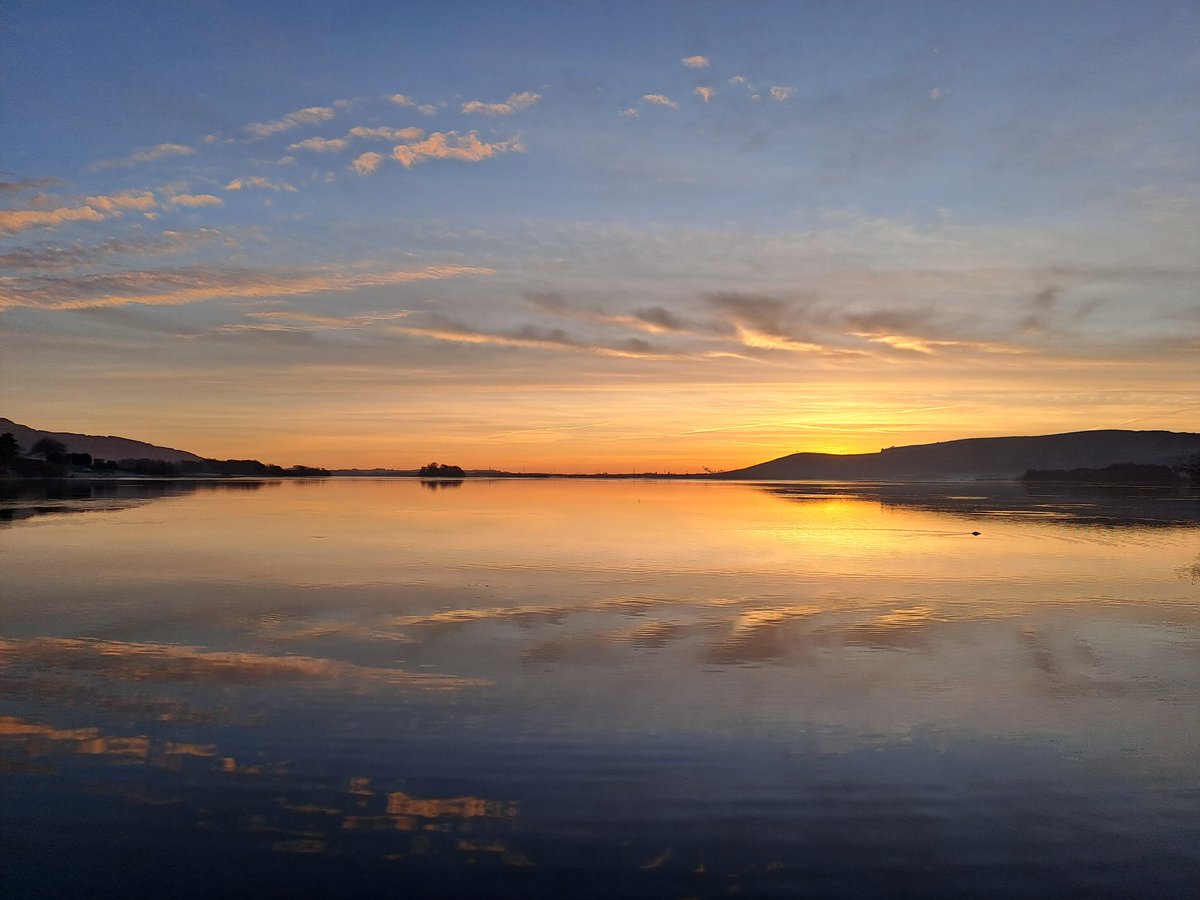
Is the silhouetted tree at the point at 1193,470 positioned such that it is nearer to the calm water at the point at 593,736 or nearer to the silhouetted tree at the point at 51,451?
the calm water at the point at 593,736

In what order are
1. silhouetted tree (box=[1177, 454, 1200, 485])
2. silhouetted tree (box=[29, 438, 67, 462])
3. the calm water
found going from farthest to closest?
silhouetted tree (box=[29, 438, 67, 462]) < silhouetted tree (box=[1177, 454, 1200, 485]) < the calm water

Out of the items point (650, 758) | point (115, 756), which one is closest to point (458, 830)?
point (650, 758)

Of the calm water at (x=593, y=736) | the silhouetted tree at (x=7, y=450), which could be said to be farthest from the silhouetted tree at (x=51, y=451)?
the calm water at (x=593, y=736)

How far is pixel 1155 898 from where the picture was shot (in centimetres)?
543

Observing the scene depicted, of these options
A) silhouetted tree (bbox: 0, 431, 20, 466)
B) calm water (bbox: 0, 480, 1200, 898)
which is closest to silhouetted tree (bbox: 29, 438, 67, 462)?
silhouetted tree (bbox: 0, 431, 20, 466)

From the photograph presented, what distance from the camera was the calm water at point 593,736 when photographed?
18.9ft

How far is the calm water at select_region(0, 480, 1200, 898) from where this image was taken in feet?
18.9

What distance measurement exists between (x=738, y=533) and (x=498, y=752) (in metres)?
25.1

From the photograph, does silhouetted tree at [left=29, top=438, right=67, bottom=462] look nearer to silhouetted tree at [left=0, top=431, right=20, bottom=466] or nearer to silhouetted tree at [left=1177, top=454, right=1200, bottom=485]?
silhouetted tree at [left=0, top=431, right=20, bottom=466]

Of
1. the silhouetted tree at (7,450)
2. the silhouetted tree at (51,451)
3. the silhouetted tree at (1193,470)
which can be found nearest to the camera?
the silhouetted tree at (7,450)

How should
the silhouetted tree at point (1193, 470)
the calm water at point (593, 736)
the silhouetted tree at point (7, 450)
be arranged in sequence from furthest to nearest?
1. the silhouetted tree at point (1193, 470)
2. the silhouetted tree at point (7, 450)
3. the calm water at point (593, 736)

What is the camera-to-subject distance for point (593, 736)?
827cm

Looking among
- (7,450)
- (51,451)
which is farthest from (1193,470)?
(51,451)

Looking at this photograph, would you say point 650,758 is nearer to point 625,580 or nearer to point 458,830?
point 458,830
